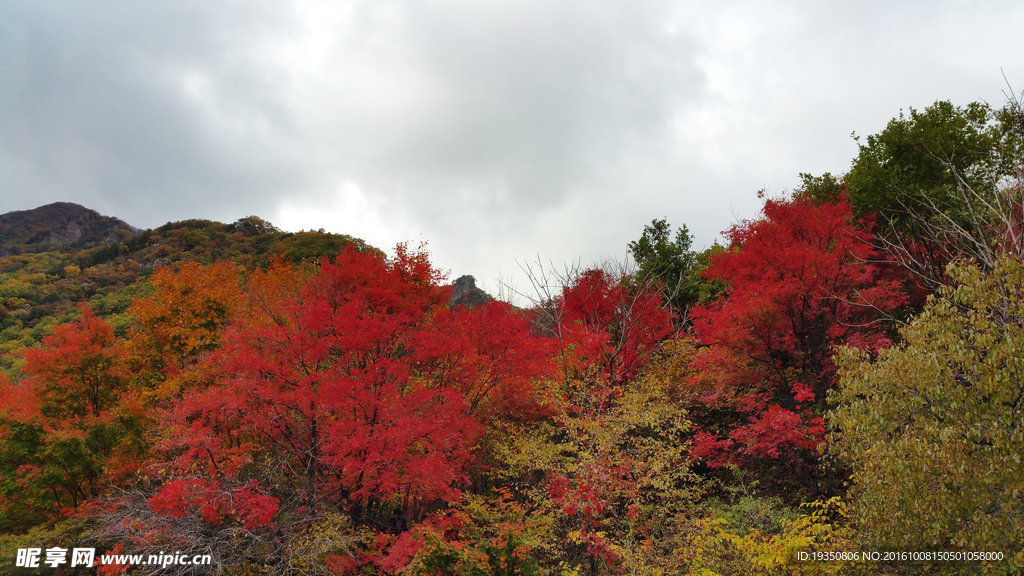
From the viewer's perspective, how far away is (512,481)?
16.2m

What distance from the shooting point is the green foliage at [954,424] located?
5.26 m

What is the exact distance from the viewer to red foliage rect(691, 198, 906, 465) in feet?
41.4

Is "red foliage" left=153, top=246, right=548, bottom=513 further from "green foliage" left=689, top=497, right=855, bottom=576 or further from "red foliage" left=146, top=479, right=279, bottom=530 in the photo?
"green foliage" left=689, top=497, right=855, bottom=576

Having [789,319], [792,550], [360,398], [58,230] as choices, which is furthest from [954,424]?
[58,230]

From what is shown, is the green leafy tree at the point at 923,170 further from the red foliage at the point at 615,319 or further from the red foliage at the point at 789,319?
the red foliage at the point at 615,319

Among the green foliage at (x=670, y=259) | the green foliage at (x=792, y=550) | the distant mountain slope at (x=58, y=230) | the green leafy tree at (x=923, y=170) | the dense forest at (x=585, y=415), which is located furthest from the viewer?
the distant mountain slope at (x=58, y=230)

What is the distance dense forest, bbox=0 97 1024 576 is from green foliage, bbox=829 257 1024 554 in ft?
0.13

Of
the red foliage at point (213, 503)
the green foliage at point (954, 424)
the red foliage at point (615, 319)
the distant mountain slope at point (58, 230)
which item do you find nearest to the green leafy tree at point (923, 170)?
the red foliage at point (615, 319)

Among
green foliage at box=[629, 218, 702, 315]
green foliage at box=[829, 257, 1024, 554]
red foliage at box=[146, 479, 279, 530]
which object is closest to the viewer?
green foliage at box=[829, 257, 1024, 554]

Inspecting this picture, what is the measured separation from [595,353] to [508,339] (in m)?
3.13

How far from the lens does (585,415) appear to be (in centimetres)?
1219

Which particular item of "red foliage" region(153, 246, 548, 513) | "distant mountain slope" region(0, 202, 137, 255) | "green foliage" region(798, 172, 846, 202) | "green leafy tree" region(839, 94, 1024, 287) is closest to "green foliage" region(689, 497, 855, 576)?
"red foliage" region(153, 246, 548, 513)

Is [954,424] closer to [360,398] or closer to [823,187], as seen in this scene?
[360,398]

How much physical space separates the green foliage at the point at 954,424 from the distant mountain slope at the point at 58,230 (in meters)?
107
